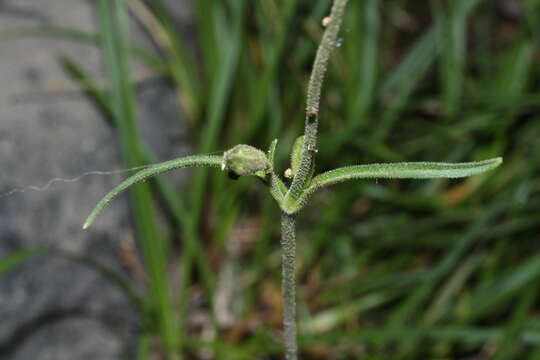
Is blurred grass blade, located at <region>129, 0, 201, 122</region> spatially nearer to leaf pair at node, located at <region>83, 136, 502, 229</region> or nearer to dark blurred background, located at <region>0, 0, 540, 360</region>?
dark blurred background, located at <region>0, 0, 540, 360</region>

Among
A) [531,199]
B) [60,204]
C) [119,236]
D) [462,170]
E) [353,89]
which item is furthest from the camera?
[353,89]

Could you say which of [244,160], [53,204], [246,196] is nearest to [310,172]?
[244,160]

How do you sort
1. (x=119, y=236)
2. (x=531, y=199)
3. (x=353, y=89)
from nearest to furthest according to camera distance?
1. (x=119, y=236)
2. (x=531, y=199)
3. (x=353, y=89)

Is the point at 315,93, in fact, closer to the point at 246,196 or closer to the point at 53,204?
the point at 53,204

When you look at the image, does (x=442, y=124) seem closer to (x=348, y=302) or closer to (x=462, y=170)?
(x=348, y=302)

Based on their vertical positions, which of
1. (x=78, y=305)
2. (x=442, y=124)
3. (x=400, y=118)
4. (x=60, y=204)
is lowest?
(x=78, y=305)

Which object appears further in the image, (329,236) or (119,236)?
(329,236)

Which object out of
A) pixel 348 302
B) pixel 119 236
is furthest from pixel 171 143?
pixel 348 302
